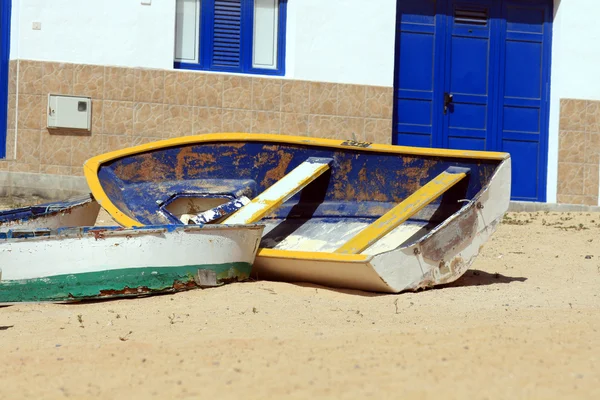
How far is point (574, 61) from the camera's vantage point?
13.1 metres

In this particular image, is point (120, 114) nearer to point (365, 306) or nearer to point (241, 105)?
point (241, 105)

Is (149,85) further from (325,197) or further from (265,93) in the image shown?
(325,197)

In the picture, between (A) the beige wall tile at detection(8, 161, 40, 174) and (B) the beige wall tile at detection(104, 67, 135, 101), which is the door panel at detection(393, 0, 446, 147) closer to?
(B) the beige wall tile at detection(104, 67, 135, 101)

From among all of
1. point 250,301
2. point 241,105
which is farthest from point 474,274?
point 241,105

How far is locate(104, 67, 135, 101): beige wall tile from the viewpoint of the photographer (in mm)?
11734

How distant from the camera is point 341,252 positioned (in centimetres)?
683

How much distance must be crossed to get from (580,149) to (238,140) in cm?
606

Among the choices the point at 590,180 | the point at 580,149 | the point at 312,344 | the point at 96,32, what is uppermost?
the point at 96,32

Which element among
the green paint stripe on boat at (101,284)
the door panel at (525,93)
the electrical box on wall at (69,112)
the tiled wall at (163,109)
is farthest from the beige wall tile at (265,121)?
the green paint stripe on boat at (101,284)

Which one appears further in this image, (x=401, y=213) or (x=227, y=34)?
(x=227, y=34)

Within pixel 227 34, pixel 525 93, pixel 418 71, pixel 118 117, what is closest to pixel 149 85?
pixel 118 117

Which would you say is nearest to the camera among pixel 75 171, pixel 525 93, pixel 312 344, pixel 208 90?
pixel 312 344

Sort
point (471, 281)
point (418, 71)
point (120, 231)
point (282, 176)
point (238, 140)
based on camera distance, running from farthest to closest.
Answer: point (418, 71) < point (238, 140) < point (282, 176) < point (471, 281) < point (120, 231)

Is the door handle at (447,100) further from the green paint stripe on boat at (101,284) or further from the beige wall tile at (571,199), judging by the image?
the green paint stripe on boat at (101,284)
